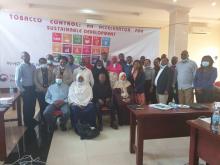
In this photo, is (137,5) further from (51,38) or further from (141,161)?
(141,161)

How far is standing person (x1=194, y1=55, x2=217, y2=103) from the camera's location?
4176 millimetres

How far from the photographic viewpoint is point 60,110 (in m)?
4.04

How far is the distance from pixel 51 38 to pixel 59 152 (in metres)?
2.67

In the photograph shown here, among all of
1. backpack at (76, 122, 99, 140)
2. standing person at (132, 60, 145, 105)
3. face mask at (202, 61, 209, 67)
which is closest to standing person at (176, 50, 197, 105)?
face mask at (202, 61, 209, 67)

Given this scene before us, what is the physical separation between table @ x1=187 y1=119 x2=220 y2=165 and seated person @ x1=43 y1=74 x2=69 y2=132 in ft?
7.74

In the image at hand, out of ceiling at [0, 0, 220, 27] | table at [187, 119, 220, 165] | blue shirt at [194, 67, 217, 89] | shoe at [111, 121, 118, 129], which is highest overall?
ceiling at [0, 0, 220, 27]

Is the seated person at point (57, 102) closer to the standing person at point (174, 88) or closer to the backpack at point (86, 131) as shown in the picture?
the backpack at point (86, 131)

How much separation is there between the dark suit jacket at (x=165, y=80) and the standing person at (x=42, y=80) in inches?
84.1

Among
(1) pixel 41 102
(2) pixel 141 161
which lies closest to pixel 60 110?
(1) pixel 41 102

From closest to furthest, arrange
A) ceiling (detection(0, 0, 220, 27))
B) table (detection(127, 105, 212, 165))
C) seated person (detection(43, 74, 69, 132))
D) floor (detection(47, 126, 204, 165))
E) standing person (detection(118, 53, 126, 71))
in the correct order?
table (detection(127, 105, 212, 165))
floor (detection(47, 126, 204, 165))
seated person (detection(43, 74, 69, 132))
standing person (detection(118, 53, 126, 71))
ceiling (detection(0, 0, 220, 27))

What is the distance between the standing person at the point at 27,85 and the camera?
4.04m

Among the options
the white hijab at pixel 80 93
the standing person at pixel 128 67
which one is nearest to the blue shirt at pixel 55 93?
the white hijab at pixel 80 93

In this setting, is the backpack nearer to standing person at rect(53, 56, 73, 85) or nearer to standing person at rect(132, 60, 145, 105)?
standing person at rect(53, 56, 73, 85)

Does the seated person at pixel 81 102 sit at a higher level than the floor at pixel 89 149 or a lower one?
higher
